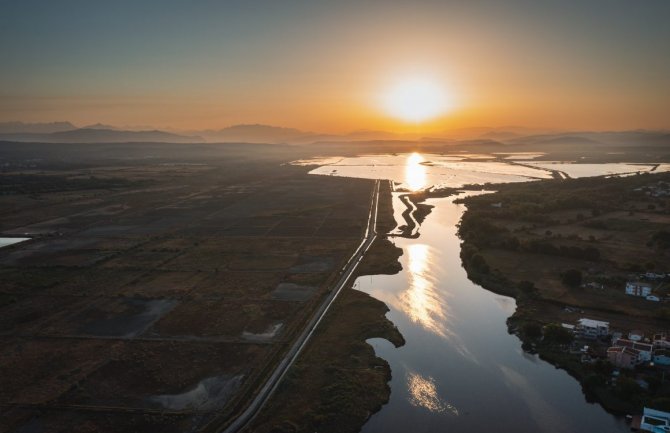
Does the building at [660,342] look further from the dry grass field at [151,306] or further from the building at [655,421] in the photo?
the dry grass field at [151,306]

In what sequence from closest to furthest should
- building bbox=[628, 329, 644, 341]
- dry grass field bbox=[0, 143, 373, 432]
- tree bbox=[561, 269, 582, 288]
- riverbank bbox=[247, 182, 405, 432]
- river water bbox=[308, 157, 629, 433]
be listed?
1. riverbank bbox=[247, 182, 405, 432]
2. river water bbox=[308, 157, 629, 433]
3. dry grass field bbox=[0, 143, 373, 432]
4. building bbox=[628, 329, 644, 341]
5. tree bbox=[561, 269, 582, 288]

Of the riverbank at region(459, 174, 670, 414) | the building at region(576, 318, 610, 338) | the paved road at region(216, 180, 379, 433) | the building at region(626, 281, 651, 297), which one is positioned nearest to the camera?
the paved road at region(216, 180, 379, 433)

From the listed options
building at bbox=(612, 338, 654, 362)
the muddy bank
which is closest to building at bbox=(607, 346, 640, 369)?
building at bbox=(612, 338, 654, 362)

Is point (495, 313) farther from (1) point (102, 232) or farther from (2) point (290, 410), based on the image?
(1) point (102, 232)

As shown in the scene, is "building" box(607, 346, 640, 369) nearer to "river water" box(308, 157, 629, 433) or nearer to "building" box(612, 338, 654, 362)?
"building" box(612, 338, 654, 362)

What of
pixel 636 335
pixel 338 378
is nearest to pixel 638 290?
pixel 636 335

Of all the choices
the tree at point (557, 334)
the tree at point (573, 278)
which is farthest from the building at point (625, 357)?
the tree at point (573, 278)
